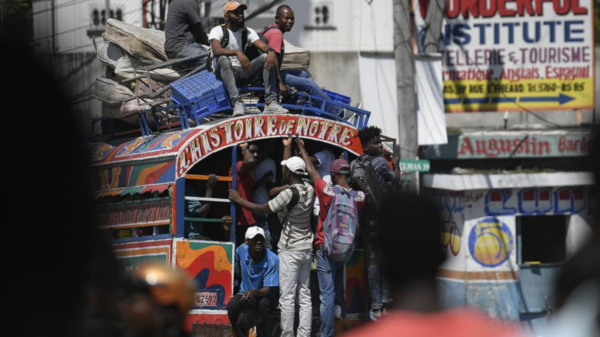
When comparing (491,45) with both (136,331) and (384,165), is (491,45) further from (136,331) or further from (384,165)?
(136,331)

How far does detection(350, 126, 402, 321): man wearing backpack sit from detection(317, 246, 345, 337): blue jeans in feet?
1.25

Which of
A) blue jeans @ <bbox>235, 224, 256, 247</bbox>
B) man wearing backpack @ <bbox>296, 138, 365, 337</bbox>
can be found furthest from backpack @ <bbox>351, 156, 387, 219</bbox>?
blue jeans @ <bbox>235, 224, 256, 247</bbox>

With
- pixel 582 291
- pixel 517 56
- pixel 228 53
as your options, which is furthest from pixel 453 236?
pixel 582 291

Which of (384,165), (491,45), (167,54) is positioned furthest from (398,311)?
(491,45)

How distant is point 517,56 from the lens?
17.5m

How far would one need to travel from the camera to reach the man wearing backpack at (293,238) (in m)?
9.74

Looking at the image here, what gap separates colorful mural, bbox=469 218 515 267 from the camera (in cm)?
1641

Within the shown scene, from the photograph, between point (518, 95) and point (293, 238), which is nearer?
point (293, 238)

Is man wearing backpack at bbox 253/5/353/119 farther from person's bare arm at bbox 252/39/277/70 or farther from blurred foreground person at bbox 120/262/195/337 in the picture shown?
blurred foreground person at bbox 120/262/195/337

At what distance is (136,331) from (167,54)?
918cm

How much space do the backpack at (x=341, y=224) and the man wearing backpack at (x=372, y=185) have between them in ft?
1.37

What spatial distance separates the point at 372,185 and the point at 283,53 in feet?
5.94

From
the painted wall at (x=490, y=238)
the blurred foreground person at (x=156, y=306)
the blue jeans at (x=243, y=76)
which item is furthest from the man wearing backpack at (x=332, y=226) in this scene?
the blurred foreground person at (x=156, y=306)

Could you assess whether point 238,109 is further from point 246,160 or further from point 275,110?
point 246,160
